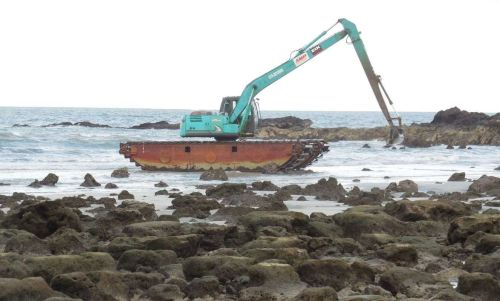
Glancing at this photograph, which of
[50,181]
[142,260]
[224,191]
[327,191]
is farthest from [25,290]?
[50,181]

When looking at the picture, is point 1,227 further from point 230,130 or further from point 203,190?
point 230,130

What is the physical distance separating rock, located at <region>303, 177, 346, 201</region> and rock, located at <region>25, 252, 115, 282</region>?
30.7 ft

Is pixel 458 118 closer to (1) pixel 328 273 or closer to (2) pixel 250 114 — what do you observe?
(2) pixel 250 114

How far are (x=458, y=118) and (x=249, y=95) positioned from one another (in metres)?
47.1

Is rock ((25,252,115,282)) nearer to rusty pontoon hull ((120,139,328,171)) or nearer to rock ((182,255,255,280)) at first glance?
rock ((182,255,255,280))

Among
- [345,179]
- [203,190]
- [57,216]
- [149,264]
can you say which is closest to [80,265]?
[149,264]

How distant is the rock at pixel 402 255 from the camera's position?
9.80 metres

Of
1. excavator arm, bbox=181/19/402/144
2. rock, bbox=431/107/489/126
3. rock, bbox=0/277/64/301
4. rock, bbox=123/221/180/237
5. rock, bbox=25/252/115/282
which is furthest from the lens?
rock, bbox=431/107/489/126

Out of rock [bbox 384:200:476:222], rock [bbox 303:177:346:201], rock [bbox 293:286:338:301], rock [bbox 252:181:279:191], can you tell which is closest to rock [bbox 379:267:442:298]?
rock [bbox 293:286:338:301]

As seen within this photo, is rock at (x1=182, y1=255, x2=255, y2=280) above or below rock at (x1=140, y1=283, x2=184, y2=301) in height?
above

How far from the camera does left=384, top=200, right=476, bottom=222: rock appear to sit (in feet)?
43.2

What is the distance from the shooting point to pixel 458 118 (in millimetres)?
72938

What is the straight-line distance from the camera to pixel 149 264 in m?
9.25

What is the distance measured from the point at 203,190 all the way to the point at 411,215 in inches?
338
